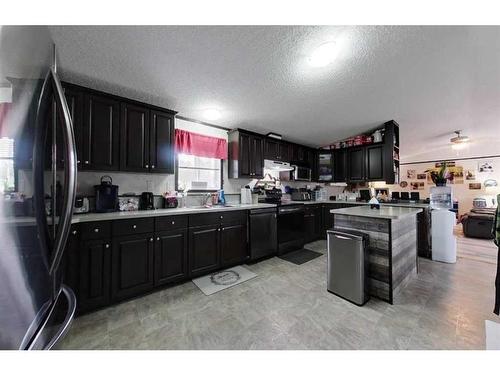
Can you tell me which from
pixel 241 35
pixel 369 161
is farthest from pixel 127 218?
pixel 369 161

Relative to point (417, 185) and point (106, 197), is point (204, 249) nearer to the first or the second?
point (106, 197)

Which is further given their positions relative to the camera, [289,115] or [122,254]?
[289,115]

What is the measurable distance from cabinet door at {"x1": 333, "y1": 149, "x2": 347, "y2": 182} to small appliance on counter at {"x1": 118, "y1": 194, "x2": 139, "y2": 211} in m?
4.38

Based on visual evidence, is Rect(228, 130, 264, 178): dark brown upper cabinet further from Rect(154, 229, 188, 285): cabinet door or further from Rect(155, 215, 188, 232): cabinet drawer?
Rect(154, 229, 188, 285): cabinet door

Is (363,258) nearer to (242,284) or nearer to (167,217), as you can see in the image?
(242,284)

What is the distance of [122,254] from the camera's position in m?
Answer: 1.86

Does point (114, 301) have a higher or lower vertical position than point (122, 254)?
lower

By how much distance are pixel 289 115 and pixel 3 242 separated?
10.3 feet

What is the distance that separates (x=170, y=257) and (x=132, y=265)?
1.22ft

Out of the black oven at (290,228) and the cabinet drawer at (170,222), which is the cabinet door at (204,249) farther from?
the black oven at (290,228)

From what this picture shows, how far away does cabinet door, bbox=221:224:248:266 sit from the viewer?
2600 mm

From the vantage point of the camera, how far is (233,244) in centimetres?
270

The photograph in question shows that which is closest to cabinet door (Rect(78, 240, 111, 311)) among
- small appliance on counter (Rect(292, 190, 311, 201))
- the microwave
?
small appliance on counter (Rect(292, 190, 311, 201))

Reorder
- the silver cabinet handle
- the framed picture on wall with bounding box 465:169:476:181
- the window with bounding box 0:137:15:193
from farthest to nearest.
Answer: the framed picture on wall with bounding box 465:169:476:181 < the silver cabinet handle < the window with bounding box 0:137:15:193
